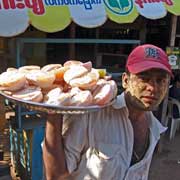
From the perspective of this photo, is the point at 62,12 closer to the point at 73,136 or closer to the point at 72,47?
the point at 72,47

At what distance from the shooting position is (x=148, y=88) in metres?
1.54

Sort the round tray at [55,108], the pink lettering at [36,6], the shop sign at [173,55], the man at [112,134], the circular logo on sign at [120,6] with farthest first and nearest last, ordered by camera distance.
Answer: the shop sign at [173,55] < the circular logo on sign at [120,6] < the pink lettering at [36,6] < the man at [112,134] < the round tray at [55,108]

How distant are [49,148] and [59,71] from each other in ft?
1.08

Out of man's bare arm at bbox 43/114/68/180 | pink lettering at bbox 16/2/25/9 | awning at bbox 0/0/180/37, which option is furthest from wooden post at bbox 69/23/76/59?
man's bare arm at bbox 43/114/68/180

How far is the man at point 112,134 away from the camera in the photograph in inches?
59.0

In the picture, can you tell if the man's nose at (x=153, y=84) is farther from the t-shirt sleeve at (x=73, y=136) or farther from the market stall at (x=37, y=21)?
Answer: the market stall at (x=37, y=21)

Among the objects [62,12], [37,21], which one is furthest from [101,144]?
[62,12]

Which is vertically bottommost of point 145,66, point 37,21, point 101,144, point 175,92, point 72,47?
point 175,92

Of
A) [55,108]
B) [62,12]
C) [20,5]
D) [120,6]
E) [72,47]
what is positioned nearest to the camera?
[55,108]

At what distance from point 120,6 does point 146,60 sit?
9.52ft

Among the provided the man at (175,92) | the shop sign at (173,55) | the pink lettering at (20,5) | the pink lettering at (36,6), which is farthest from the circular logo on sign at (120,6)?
the man at (175,92)

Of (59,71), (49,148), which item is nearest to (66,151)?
(49,148)

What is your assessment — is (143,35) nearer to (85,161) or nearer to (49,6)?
(49,6)

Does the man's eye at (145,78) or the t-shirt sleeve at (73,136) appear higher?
the man's eye at (145,78)
